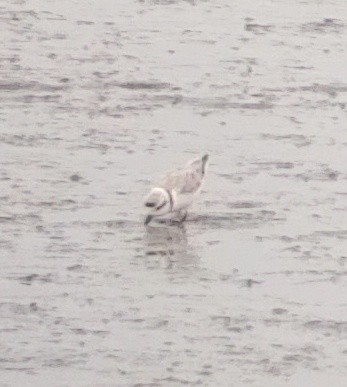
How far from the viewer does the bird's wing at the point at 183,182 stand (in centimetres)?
1282

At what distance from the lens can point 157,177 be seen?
1358 cm

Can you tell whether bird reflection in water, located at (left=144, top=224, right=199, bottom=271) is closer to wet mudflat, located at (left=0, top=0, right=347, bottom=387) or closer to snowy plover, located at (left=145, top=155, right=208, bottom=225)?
wet mudflat, located at (left=0, top=0, right=347, bottom=387)

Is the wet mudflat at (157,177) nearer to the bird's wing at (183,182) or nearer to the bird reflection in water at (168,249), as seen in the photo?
the bird reflection in water at (168,249)

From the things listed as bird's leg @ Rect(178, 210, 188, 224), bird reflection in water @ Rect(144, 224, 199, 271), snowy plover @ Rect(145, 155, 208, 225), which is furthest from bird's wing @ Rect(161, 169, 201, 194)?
bird reflection in water @ Rect(144, 224, 199, 271)

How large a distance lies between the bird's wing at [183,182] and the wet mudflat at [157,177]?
0.22 metres

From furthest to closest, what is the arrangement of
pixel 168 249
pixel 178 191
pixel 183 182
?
1. pixel 183 182
2. pixel 178 191
3. pixel 168 249

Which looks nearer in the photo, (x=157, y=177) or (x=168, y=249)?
(x=168, y=249)

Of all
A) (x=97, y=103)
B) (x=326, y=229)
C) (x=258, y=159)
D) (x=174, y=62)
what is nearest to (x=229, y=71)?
(x=174, y=62)

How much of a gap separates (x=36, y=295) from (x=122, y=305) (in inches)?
20.4

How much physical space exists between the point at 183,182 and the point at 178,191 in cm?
14

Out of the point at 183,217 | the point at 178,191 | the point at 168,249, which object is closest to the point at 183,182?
the point at 178,191

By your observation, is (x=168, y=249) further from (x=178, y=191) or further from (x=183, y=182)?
(x=183, y=182)

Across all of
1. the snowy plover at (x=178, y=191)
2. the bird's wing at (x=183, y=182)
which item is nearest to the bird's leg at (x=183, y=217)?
the snowy plover at (x=178, y=191)

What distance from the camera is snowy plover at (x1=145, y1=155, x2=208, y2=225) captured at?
41.0ft
